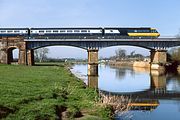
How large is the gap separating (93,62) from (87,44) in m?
5.47

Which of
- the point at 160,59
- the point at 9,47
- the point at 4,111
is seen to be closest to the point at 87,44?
the point at 160,59

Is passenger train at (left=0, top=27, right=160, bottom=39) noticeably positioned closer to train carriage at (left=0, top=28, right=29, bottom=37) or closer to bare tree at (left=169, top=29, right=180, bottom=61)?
train carriage at (left=0, top=28, right=29, bottom=37)

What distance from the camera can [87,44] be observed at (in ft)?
252

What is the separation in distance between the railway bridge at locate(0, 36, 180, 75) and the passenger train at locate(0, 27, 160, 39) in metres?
1.50

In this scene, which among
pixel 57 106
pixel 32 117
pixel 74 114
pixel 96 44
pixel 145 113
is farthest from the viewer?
pixel 96 44

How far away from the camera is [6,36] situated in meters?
79.9

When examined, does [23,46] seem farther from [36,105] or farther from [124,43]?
[36,105]

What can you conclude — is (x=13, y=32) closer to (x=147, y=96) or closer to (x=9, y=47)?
(x=9, y=47)

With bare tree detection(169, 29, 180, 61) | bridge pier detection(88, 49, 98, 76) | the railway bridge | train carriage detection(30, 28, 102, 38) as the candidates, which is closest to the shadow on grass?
bridge pier detection(88, 49, 98, 76)

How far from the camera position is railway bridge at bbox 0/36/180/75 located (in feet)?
251

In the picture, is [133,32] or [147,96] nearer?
[147,96]

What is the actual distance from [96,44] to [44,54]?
113 metres

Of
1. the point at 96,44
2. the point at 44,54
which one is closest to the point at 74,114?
the point at 96,44

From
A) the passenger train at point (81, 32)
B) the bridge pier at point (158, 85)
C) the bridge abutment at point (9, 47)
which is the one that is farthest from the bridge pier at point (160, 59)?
the bridge abutment at point (9, 47)
